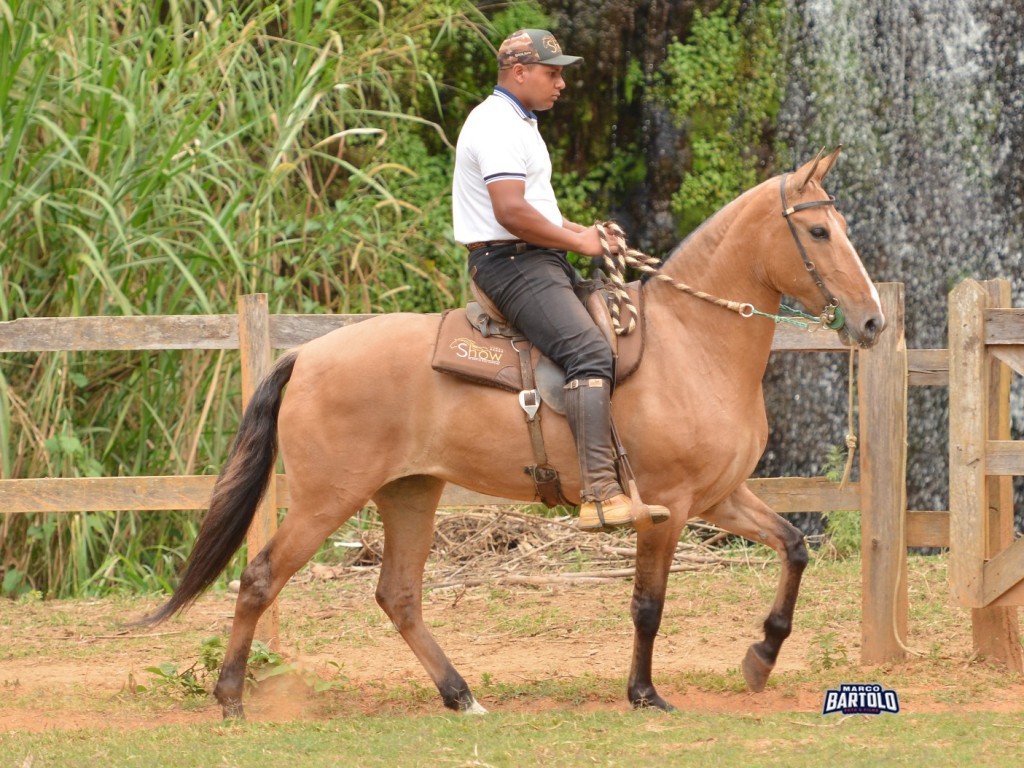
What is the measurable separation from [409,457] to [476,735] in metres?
1.15

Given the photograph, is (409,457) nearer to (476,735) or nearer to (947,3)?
(476,735)

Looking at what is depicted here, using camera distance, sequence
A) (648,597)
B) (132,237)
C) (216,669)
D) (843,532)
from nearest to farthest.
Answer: (648,597), (216,669), (132,237), (843,532)

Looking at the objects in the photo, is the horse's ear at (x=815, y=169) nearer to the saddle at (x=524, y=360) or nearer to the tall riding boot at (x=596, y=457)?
the saddle at (x=524, y=360)

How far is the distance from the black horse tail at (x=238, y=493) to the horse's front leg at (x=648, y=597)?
162cm

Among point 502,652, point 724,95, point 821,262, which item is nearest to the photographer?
point 821,262

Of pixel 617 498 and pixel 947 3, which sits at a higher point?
pixel 947 3

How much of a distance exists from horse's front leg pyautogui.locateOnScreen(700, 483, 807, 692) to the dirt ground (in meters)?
0.15

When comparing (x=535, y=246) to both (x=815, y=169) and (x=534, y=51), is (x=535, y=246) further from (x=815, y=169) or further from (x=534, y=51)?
(x=815, y=169)

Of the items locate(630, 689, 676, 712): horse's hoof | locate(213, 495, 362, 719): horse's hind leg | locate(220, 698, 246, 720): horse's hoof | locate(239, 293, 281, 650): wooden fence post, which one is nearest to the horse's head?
locate(630, 689, 676, 712): horse's hoof

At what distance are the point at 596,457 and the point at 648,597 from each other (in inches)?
27.6

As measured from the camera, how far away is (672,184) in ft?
37.7

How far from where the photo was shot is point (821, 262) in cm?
500

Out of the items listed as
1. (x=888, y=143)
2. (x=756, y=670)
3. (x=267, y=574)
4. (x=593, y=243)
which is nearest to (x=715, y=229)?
(x=593, y=243)

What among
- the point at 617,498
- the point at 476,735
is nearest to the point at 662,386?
the point at 617,498
